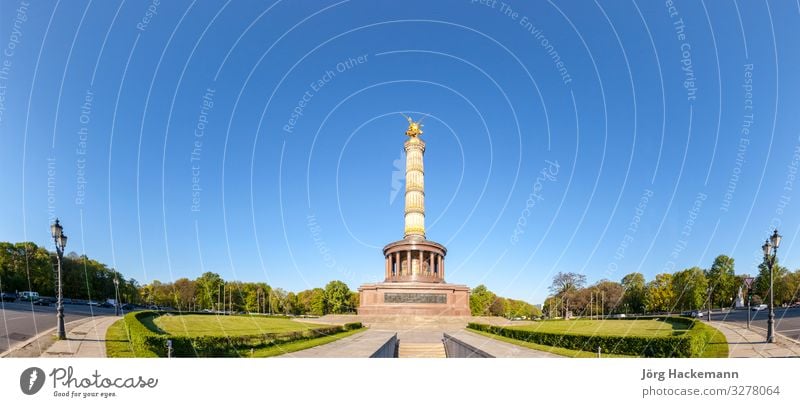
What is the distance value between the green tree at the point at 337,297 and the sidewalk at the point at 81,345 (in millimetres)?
38837

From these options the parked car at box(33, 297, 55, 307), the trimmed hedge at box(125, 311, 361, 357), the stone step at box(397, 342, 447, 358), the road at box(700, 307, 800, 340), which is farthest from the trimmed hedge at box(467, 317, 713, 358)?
the parked car at box(33, 297, 55, 307)

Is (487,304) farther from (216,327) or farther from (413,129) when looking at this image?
(216,327)

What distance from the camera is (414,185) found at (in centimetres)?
4172

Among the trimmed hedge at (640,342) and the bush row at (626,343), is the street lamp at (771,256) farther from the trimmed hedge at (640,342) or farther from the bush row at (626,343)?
the bush row at (626,343)

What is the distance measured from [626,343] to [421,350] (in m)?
9.29

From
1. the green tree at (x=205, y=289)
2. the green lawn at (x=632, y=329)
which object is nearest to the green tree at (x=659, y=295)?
the green lawn at (x=632, y=329)

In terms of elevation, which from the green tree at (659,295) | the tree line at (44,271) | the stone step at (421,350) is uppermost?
the tree line at (44,271)

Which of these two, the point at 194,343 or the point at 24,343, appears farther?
the point at 24,343

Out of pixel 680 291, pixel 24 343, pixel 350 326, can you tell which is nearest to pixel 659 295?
pixel 680 291

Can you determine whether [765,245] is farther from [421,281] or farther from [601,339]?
[421,281]

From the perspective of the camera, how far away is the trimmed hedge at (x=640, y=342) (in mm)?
7703
